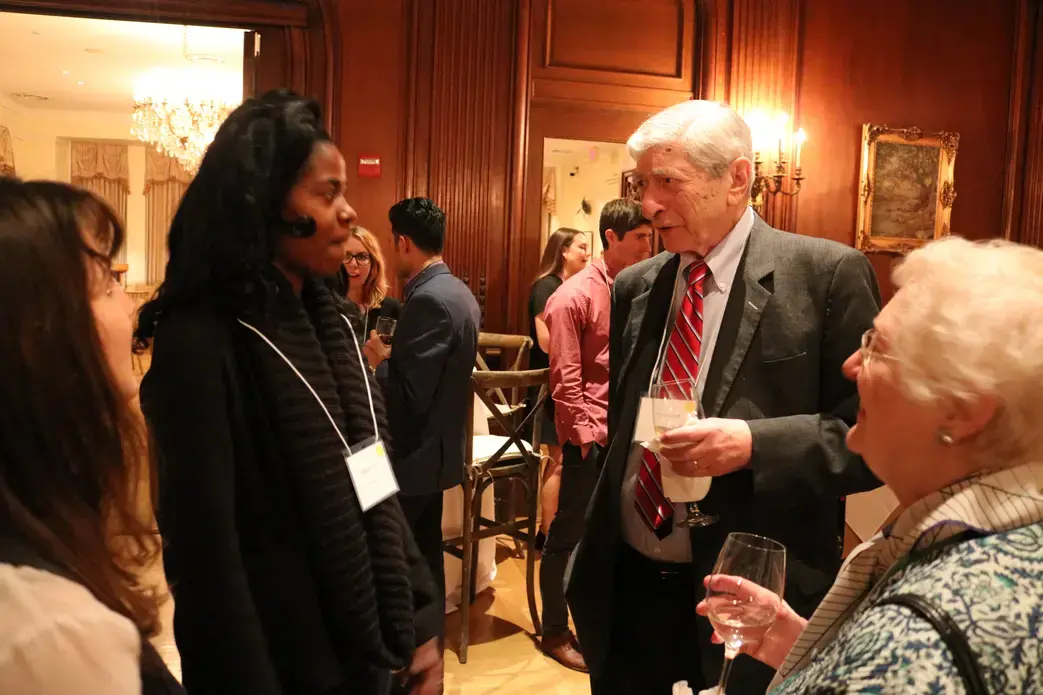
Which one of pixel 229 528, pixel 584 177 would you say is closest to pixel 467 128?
pixel 584 177

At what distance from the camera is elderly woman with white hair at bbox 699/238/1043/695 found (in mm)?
738

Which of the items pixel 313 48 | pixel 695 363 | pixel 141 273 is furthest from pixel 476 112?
pixel 141 273

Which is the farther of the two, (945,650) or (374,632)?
(374,632)

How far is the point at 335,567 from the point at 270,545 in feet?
0.37

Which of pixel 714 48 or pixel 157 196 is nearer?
pixel 714 48

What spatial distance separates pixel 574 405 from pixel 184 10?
3.37m

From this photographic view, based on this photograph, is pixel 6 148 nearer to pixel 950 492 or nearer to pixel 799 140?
pixel 799 140

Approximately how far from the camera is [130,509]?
94 cm

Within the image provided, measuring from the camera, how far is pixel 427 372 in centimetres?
287

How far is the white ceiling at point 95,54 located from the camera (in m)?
6.95

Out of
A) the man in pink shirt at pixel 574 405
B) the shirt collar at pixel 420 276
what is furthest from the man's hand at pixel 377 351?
the man in pink shirt at pixel 574 405

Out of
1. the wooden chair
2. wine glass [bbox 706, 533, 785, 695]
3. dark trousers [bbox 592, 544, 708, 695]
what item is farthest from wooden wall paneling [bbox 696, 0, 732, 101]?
wine glass [bbox 706, 533, 785, 695]

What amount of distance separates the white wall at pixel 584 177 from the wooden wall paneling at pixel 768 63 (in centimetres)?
92

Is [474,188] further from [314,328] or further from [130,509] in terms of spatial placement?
[130,509]
